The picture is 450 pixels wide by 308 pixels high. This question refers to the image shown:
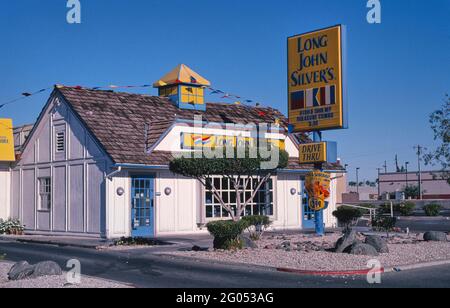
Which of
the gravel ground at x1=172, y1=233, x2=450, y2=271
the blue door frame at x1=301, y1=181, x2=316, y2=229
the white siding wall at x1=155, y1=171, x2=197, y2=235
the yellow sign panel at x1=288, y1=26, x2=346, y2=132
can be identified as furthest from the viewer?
the blue door frame at x1=301, y1=181, x2=316, y2=229

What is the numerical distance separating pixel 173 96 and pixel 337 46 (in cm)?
1113

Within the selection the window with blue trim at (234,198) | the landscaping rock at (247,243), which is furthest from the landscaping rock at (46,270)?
the window with blue trim at (234,198)

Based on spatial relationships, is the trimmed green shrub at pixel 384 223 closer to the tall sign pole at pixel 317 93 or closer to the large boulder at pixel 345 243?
the tall sign pole at pixel 317 93

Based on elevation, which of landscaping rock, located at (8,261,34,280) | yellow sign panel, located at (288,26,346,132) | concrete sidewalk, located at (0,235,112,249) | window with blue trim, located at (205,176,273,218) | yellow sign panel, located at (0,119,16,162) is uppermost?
Result: yellow sign panel, located at (288,26,346,132)

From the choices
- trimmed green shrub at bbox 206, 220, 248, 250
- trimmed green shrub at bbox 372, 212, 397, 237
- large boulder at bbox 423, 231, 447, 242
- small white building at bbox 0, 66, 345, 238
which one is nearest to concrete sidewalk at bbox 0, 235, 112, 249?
small white building at bbox 0, 66, 345, 238

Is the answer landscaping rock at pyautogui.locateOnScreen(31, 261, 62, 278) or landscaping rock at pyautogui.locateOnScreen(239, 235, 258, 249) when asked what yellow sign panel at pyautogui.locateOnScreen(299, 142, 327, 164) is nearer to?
landscaping rock at pyautogui.locateOnScreen(239, 235, 258, 249)

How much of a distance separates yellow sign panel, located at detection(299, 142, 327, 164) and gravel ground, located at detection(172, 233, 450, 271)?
3632 millimetres

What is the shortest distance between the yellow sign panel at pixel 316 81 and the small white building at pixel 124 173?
4941mm

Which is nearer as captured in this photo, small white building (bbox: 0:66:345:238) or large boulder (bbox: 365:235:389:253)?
large boulder (bbox: 365:235:389:253)

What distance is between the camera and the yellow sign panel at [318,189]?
23.2 m

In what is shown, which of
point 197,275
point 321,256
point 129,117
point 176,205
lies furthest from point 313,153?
point 197,275

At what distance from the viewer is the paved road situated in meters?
12.8

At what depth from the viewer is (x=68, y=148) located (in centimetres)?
2664
